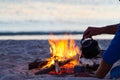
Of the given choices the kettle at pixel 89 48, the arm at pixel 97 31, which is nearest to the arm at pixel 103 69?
the arm at pixel 97 31

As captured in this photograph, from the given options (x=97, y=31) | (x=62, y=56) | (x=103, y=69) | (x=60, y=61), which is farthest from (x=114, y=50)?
(x=62, y=56)

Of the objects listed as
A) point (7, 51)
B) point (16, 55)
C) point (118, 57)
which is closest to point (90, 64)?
point (118, 57)

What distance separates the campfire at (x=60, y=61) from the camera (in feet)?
24.2

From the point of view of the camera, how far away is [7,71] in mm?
7629

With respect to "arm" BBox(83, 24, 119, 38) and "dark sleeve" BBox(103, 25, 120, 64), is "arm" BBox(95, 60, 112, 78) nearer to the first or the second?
"dark sleeve" BBox(103, 25, 120, 64)

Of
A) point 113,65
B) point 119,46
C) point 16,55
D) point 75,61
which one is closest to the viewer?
point 119,46

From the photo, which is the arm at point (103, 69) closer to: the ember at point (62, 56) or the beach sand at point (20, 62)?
the beach sand at point (20, 62)

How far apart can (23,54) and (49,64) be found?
7.13ft

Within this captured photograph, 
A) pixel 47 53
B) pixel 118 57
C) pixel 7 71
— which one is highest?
pixel 118 57

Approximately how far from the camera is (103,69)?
6.25m

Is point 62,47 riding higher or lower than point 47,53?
higher

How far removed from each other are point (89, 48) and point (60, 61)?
48 cm

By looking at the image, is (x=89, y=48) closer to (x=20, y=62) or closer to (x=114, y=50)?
(x=114, y=50)

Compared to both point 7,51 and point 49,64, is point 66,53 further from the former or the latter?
point 7,51
